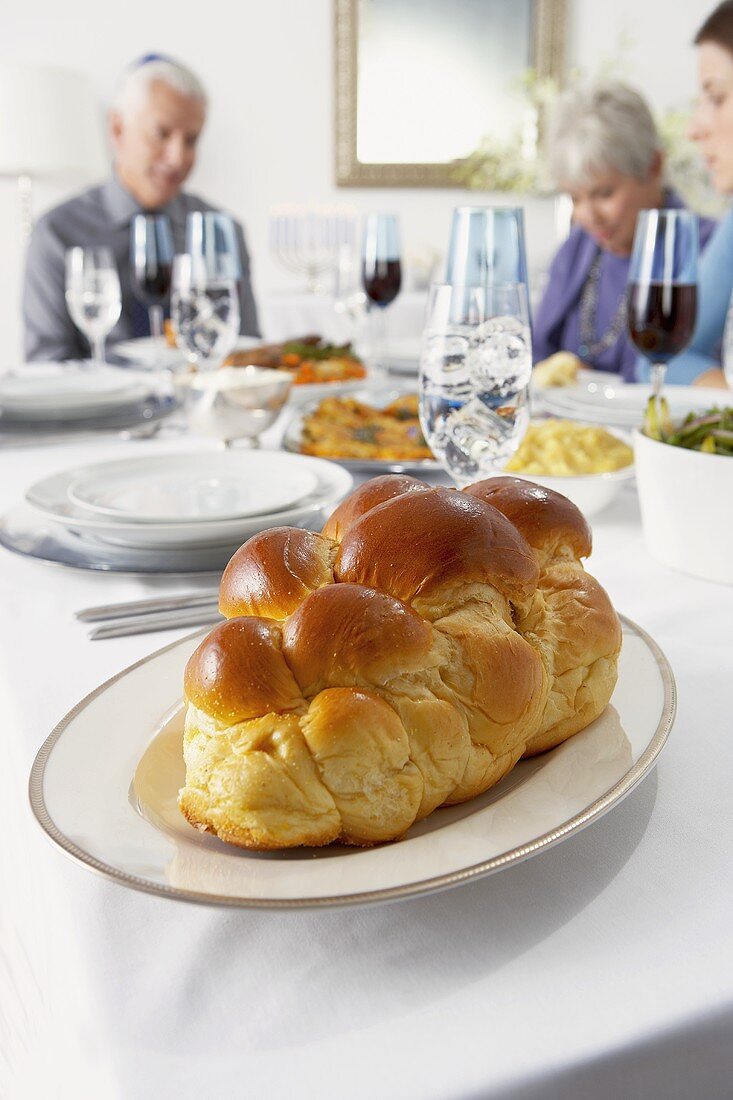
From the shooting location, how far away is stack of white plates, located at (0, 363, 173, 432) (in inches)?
56.1

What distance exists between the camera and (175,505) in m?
0.91

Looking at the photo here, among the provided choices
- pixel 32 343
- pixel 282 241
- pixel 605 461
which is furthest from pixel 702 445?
Answer: pixel 282 241

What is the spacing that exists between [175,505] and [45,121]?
368 cm

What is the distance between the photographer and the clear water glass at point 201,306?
1.42 metres

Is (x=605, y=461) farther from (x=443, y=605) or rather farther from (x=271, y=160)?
(x=271, y=160)

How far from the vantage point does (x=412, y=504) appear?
20.0 inches

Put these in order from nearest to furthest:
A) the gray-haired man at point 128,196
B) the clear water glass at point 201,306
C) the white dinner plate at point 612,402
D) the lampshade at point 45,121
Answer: the white dinner plate at point 612,402 → the clear water glass at point 201,306 → the gray-haired man at point 128,196 → the lampshade at point 45,121

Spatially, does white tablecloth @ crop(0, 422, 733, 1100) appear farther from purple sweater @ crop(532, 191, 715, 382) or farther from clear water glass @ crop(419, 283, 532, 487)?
purple sweater @ crop(532, 191, 715, 382)

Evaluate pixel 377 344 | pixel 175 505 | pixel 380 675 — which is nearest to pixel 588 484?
pixel 175 505

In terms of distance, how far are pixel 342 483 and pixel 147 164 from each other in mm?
2624

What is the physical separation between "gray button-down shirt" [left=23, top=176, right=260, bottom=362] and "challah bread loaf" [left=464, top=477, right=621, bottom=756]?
232 centimetres

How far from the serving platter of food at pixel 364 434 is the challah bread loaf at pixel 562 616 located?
50cm

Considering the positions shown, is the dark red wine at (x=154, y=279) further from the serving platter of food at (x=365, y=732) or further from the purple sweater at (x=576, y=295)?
the serving platter of food at (x=365, y=732)

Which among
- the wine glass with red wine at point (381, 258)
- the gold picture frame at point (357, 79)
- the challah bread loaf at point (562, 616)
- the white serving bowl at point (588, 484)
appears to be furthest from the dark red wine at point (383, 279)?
the gold picture frame at point (357, 79)
